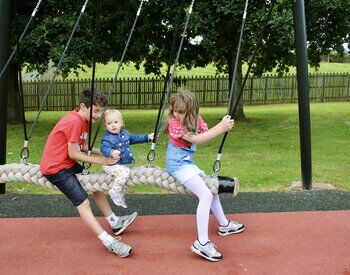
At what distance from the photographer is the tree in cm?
896

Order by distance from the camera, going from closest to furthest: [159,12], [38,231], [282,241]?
[282,241], [38,231], [159,12]

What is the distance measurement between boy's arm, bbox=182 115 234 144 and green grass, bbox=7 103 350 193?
96.1 inches

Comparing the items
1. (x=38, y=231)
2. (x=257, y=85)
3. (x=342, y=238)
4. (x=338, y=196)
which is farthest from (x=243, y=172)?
(x=257, y=85)

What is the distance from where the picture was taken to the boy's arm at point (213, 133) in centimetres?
306

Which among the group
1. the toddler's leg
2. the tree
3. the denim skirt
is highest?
the tree

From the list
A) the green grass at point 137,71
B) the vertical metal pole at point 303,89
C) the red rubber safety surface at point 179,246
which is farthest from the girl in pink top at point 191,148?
the green grass at point 137,71

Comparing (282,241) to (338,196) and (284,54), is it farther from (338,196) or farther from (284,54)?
(284,54)

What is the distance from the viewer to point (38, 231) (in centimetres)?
377

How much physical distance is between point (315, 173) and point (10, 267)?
4.44m

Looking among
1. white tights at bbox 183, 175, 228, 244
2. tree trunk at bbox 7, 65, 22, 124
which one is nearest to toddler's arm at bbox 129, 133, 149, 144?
white tights at bbox 183, 175, 228, 244

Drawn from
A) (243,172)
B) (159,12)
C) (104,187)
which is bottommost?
(243,172)

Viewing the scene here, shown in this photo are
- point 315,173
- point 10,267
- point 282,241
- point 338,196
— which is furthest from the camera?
point 315,173

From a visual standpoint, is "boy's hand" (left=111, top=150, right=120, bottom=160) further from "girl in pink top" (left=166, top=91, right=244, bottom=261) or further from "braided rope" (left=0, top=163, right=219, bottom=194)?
"girl in pink top" (left=166, top=91, right=244, bottom=261)

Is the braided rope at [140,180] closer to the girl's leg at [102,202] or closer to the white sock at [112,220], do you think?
the girl's leg at [102,202]
